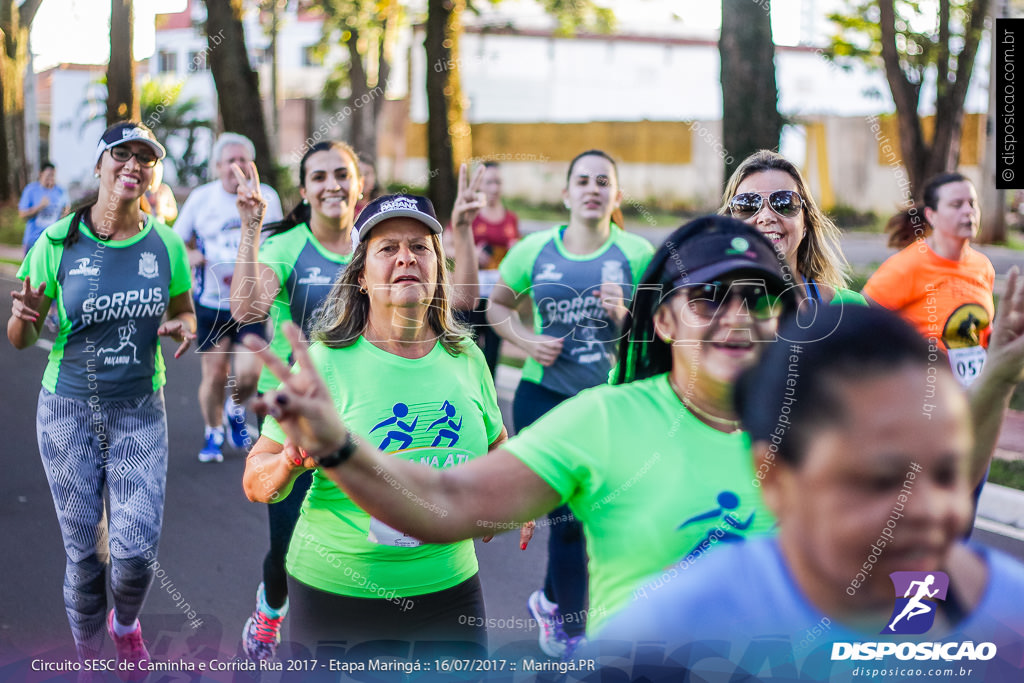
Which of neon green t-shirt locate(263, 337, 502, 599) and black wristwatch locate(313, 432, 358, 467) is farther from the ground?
black wristwatch locate(313, 432, 358, 467)

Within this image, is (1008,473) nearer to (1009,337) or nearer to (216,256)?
(1009,337)

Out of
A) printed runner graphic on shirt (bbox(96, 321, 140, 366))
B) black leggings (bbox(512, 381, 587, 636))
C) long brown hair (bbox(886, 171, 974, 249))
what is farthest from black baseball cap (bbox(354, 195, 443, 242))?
long brown hair (bbox(886, 171, 974, 249))

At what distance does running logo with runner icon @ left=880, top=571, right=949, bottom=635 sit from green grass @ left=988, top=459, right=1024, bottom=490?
5361 millimetres

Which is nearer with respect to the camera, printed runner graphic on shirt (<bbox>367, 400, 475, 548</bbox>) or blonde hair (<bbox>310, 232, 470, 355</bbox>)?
printed runner graphic on shirt (<bbox>367, 400, 475, 548</bbox>)

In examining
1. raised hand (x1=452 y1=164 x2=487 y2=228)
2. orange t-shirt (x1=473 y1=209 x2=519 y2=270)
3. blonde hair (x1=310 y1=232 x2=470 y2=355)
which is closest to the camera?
blonde hair (x1=310 y1=232 x2=470 y2=355)

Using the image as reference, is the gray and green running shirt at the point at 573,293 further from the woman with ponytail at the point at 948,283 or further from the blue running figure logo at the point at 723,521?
the blue running figure logo at the point at 723,521

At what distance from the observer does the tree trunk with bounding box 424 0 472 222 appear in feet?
45.3

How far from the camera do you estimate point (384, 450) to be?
288 cm

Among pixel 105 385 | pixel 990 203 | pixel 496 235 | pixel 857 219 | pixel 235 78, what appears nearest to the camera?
pixel 105 385

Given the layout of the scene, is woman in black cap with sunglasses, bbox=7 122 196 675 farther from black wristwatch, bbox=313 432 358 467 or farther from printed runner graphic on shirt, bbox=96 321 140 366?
black wristwatch, bbox=313 432 358 467

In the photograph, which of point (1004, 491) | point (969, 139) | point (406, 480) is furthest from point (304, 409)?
point (969, 139)

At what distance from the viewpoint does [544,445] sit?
6.38 feet

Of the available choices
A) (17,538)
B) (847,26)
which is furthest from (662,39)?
(17,538)

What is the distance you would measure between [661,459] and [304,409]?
69cm
